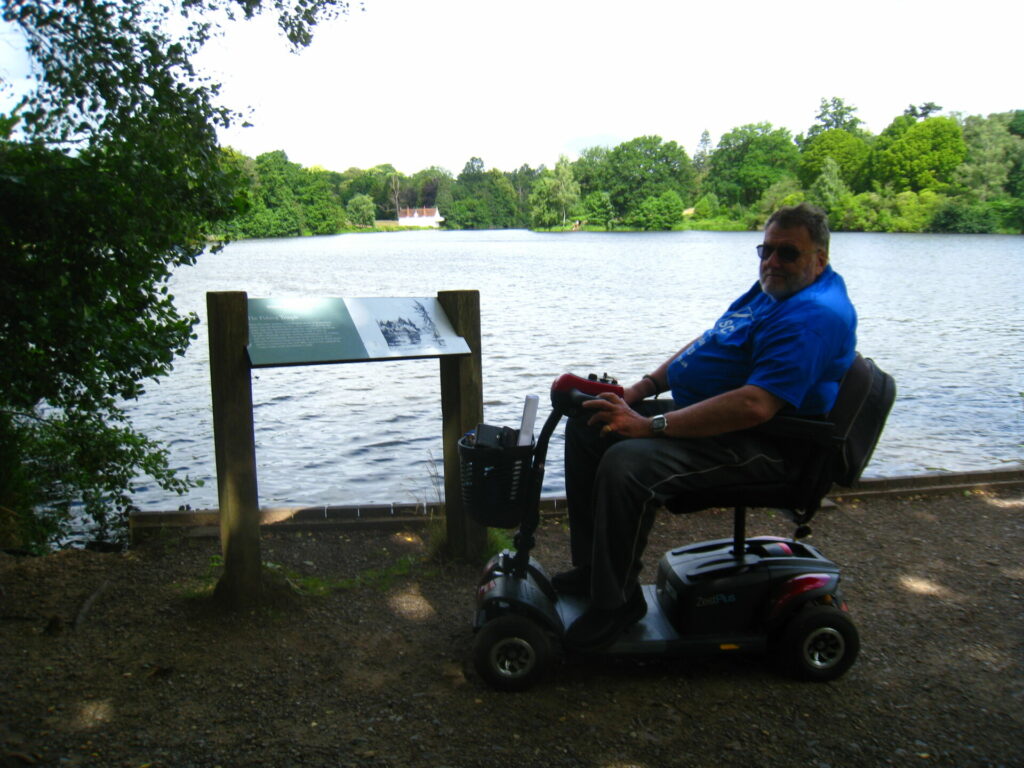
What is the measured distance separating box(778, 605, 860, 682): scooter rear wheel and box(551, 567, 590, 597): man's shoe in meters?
0.86

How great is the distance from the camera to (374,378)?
1653 cm

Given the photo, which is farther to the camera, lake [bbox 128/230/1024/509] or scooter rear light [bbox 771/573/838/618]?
lake [bbox 128/230/1024/509]

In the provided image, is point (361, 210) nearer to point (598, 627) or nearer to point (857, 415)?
point (598, 627)

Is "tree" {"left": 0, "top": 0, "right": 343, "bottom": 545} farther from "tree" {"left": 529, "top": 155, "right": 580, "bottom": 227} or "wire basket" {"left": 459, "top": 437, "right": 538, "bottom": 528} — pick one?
"tree" {"left": 529, "top": 155, "right": 580, "bottom": 227}

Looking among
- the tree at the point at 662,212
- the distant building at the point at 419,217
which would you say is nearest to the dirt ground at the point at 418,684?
the tree at the point at 662,212

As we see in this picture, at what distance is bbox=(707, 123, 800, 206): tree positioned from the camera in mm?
126188

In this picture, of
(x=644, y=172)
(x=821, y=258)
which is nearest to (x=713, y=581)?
(x=821, y=258)

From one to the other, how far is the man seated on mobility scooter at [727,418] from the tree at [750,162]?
412ft

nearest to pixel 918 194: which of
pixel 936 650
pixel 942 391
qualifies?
pixel 942 391

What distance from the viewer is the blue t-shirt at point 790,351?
136 inches

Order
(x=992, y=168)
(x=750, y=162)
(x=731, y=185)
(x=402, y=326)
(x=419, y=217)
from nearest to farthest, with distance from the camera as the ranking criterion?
(x=402, y=326) < (x=992, y=168) < (x=750, y=162) < (x=731, y=185) < (x=419, y=217)

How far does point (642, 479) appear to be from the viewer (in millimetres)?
3477

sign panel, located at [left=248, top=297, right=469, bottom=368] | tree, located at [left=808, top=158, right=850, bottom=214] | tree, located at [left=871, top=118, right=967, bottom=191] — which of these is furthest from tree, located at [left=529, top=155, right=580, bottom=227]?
sign panel, located at [left=248, top=297, right=469, bottom=368]

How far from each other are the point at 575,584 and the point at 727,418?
1.10m
